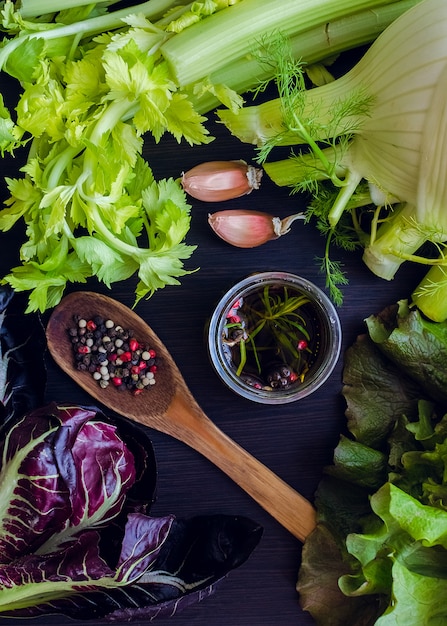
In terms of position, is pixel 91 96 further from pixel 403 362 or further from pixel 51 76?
pixel 403 362

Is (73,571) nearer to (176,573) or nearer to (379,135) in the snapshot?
(176,573)

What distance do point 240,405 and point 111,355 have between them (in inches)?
9.6

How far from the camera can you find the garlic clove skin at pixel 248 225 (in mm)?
1189

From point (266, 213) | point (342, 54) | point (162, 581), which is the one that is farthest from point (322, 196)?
point (162, 581)

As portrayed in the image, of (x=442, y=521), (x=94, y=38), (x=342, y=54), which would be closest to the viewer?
(x=442, y=521)

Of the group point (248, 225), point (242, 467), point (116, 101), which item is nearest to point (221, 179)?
point (248, 225)

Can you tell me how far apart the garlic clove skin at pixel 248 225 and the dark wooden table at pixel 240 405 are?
0.04 meters

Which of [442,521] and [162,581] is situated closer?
[442,521]

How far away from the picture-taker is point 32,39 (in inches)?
41.1

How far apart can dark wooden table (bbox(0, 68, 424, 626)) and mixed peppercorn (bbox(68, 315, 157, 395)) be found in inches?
2.0

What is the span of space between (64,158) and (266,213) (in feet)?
1.16

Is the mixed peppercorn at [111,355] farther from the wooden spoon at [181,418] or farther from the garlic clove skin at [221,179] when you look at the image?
the garlic clove skin at [221,179]

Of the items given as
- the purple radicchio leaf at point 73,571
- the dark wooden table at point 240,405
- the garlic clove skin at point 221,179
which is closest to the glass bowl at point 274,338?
the dark wooden table at point 240,405

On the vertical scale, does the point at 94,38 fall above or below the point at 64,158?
above
